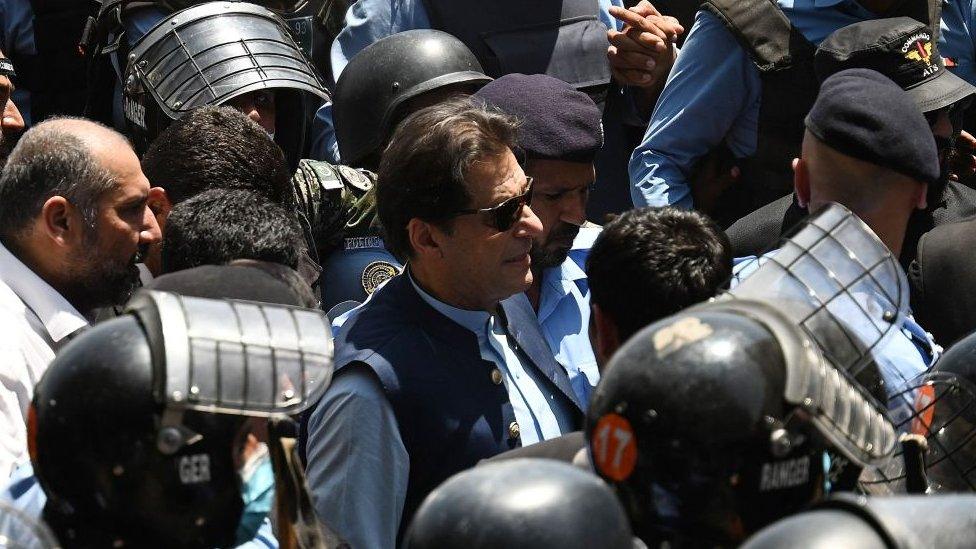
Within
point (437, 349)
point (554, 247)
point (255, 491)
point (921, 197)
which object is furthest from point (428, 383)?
point (921, 197)

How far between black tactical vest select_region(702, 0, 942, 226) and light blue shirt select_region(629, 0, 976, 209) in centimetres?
4

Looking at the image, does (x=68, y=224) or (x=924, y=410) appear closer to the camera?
(x=924, y=410)

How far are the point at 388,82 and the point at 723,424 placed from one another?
2.99 metres

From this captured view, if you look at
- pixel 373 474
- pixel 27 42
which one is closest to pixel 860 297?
pixel 373 474

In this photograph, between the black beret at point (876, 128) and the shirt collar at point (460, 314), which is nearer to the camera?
the shirt collar at point (460, 314)

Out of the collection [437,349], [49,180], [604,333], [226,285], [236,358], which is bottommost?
[437,349]

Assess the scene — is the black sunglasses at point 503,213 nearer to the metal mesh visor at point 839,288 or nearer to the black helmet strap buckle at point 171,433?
the metal mesh visor at point 839,288

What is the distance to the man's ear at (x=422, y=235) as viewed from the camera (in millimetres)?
3576

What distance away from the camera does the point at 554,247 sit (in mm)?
4172

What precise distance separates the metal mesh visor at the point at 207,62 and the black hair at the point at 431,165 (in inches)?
51.3

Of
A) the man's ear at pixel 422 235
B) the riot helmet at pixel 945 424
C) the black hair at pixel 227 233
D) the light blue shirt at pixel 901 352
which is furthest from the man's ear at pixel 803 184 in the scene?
the black hair at pixel 227 233

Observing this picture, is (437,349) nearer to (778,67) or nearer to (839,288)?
(839,288)

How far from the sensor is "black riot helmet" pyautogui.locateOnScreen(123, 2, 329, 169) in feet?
15.8

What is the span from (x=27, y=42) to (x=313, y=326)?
12.7 feet
